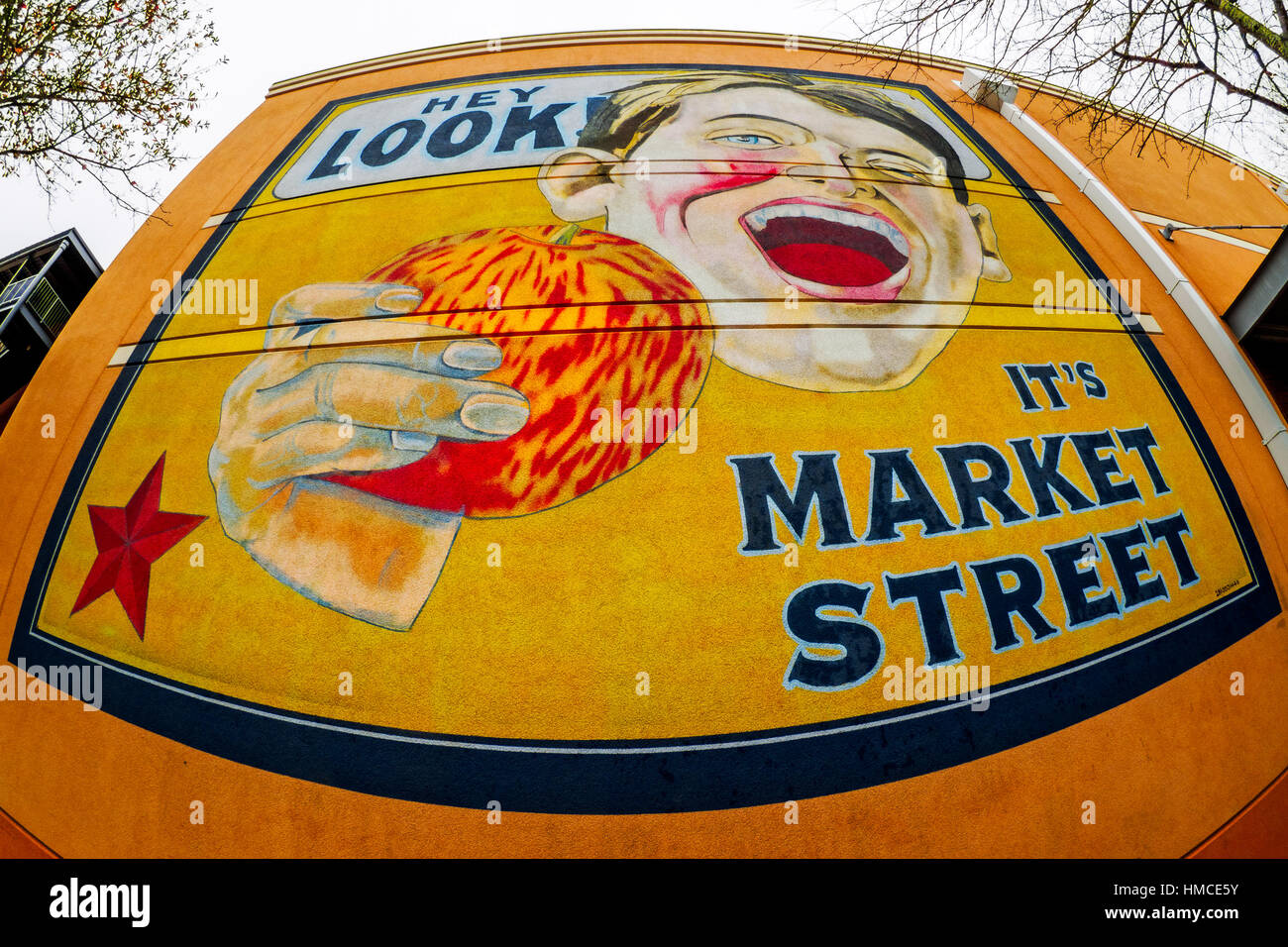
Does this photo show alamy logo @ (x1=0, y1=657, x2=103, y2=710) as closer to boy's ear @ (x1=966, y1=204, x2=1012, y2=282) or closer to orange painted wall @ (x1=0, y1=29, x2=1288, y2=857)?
orange painted wall @ (x1=0, y1=29, x2=1288, y2=857)

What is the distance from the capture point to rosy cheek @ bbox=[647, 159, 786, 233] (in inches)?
355

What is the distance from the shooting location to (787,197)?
9156mm

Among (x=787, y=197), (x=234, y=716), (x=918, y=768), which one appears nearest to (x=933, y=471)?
(x=918, y=768)

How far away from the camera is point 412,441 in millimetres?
7168

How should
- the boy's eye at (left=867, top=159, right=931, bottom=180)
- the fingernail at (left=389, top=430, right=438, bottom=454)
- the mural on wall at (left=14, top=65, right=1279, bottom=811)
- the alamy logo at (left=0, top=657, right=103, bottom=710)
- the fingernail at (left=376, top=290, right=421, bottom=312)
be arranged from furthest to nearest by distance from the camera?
the boy's eye at (left=867, top=159, right=931, bottom=180)
the fingernail at (left=376, top=290, right=421, bottom=312)
the fingernail at (left=389, top=430, right=438, bottom=454)
the alamy logo at (left=0, top=657, right=103, bottom=710)
the mural on wall at (left=14, top=65, right=1279, bottom=811)

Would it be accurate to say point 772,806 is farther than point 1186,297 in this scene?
No

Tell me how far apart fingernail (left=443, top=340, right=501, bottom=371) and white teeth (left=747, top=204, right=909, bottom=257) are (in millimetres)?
3711

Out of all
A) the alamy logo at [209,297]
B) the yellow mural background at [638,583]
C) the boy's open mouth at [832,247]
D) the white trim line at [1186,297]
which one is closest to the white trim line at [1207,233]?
the white trim line at [1186,297]

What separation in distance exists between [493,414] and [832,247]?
4713 mm

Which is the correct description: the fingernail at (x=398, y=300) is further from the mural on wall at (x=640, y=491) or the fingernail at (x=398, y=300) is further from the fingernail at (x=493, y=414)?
the fingernail at (x=493, y=414)

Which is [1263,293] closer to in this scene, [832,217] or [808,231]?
[832,217]
